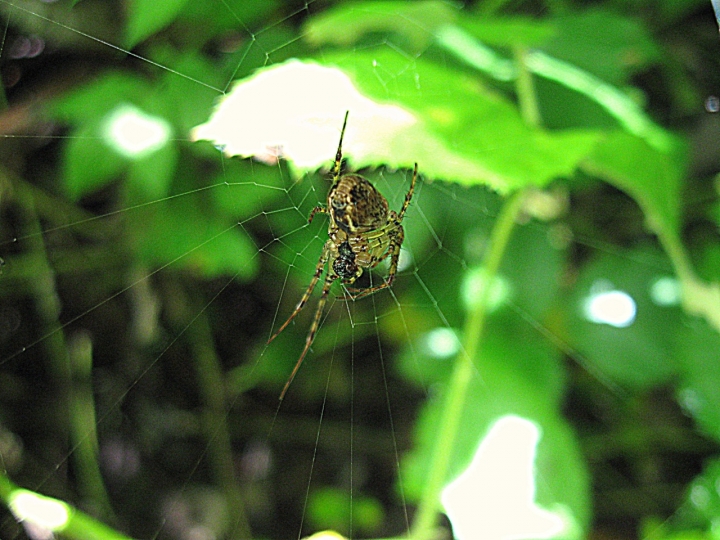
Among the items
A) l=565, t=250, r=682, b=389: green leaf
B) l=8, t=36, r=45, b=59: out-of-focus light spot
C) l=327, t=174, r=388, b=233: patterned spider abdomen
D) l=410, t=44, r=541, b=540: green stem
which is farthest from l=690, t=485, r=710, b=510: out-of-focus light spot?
l=8, t=36, r=45, b=59: out-of-focus light spot

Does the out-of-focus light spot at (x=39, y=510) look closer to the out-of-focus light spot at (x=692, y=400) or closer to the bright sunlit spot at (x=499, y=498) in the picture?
the bright sunlit spot at (x=499, y=498)

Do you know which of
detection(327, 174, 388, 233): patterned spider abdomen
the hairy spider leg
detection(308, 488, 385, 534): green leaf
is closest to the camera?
the hairy spider leg

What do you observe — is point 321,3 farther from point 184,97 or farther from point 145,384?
point 145,384

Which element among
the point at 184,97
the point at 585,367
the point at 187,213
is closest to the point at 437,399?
the point at 585,367

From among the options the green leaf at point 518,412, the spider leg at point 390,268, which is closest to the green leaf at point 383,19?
the spider leg at point 390,268

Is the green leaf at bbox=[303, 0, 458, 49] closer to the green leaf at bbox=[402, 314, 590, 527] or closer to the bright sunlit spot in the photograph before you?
the green leaf at bbox=[402, 314, 590, 527]

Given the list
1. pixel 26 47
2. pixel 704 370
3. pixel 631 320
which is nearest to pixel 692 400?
pixel 704 370
